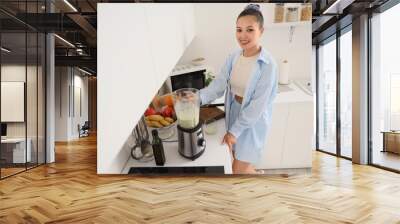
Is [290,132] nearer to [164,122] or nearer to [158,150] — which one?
[164,122]

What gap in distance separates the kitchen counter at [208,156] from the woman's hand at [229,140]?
0.20ft

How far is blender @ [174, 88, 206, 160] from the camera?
18.9ft

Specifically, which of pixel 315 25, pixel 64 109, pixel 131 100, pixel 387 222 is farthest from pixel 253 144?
pixel 64 109

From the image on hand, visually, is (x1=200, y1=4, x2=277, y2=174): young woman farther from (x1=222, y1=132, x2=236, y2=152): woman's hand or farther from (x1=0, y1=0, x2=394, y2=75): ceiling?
(x1=0, y1=0, x2=394, y2=75): ceiling

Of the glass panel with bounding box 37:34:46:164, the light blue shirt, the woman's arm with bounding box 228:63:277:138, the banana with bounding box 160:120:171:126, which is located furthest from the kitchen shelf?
the glass panel with bounding box 37:34:46:164

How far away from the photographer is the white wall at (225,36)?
588 cm

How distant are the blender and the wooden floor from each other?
0.47 metres

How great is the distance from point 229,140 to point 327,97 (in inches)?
186

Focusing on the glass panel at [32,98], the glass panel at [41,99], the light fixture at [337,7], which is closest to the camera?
the light fixture at [337,7]

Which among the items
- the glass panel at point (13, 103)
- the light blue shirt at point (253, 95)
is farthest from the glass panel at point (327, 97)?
the glass panel at point (13, 103)

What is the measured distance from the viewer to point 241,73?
583 cm

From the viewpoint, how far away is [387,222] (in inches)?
137

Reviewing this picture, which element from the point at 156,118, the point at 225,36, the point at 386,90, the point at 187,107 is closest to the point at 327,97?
the point at 386,90

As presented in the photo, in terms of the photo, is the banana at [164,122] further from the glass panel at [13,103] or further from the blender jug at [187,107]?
the glass panel at [13,103]
